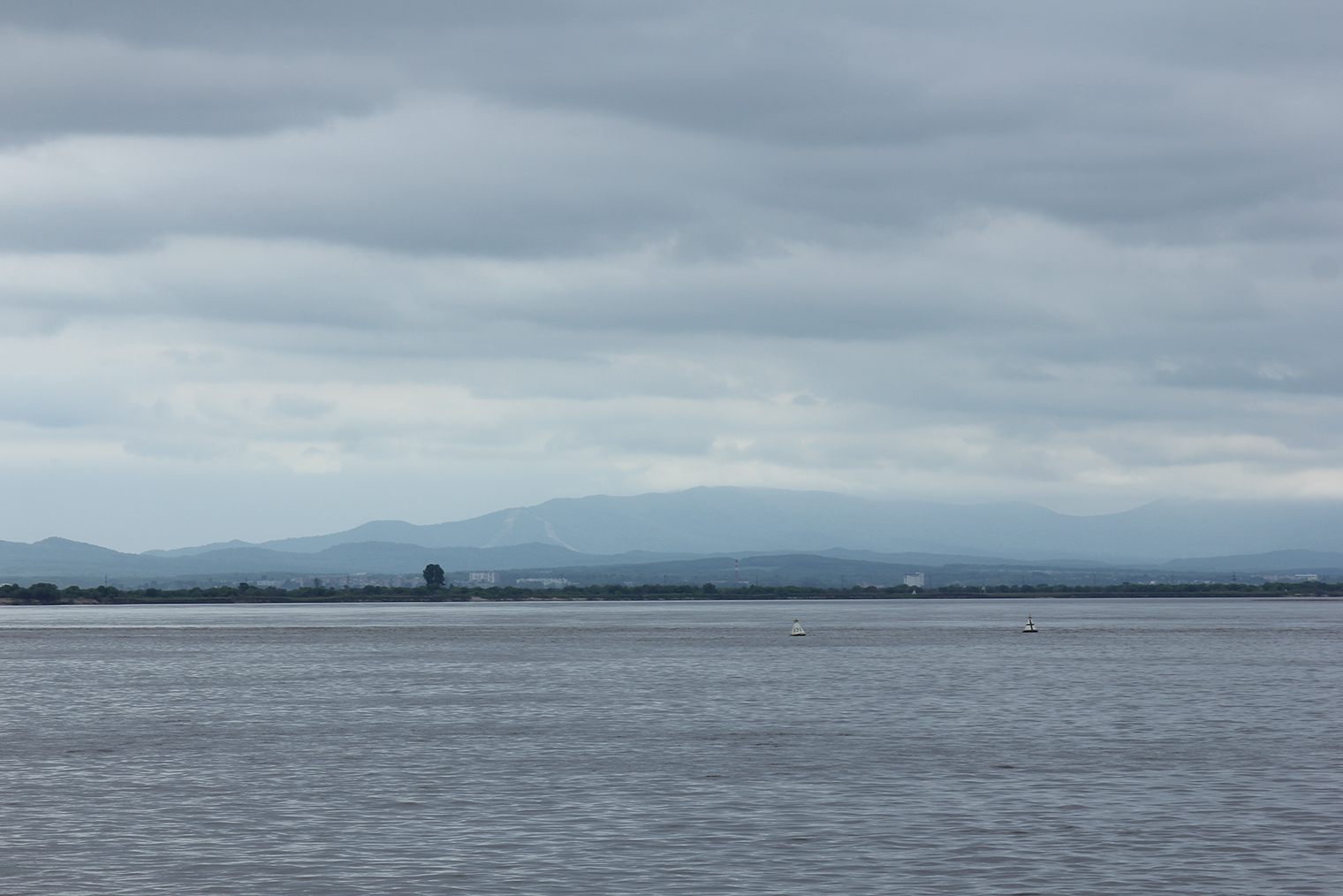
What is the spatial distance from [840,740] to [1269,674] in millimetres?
43303

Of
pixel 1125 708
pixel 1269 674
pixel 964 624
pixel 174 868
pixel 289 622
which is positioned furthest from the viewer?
pixel 289 622

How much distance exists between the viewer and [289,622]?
194 meters

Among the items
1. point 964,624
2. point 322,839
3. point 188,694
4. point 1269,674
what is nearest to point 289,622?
point 964,624

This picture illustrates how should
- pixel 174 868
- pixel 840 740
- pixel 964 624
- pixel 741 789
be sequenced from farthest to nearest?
pixel 964 624 → pixel 840 740 → pixel 741 789 → pixel 174 868

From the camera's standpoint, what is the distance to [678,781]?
39125 mm

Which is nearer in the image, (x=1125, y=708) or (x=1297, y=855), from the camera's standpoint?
(x=1297, y=855)

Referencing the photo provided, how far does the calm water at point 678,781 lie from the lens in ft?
90.1

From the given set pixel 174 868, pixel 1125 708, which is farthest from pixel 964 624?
pixel 174 868

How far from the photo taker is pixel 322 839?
31.0 m

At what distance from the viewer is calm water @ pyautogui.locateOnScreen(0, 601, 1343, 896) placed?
2745cm

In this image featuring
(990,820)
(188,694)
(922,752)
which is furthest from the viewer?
(188,694)

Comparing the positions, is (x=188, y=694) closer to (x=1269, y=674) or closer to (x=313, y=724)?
(x=313, y=724)

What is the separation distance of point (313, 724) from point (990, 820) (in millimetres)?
31213

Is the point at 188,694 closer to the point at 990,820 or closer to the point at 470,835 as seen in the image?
the point at 470,835
